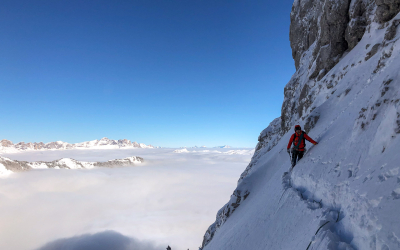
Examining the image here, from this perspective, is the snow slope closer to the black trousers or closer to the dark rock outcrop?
the dark rock outcrop

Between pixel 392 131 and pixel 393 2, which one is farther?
pixel 393 2

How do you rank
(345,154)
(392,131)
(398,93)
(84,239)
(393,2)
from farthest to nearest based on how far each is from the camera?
(84,239)
(393,2)
(345,154)
(398,93)
(392,131)

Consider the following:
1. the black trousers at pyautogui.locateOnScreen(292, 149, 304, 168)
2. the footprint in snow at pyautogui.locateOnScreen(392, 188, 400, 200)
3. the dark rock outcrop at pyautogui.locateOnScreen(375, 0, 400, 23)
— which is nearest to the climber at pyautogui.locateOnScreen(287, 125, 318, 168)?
the black trousers at pyautogui.locateOnScreen(292, 149, 304, 168)

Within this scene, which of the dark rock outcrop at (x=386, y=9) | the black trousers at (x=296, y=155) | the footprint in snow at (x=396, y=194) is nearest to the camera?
the footprint in snow at (x=396, y=194)

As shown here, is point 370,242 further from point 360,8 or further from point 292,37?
point 292,37

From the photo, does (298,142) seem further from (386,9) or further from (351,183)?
(386,9)

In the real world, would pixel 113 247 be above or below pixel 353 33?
below

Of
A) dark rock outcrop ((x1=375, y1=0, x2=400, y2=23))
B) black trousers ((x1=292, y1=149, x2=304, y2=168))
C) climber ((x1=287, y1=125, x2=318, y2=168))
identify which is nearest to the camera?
climber ((x1=287, y1=125, x2=318, y2=168))

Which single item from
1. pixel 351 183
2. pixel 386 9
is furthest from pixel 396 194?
pixel 386 9

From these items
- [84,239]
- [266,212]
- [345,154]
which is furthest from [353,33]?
[84,239]

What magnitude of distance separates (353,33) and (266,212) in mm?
15558

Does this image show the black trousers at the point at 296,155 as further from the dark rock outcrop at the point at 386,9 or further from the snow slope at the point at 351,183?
the dark rock outcrop at the point at 386,9

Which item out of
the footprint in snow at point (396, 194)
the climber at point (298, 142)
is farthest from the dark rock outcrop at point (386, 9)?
the footprint in snow at point (396, 194)

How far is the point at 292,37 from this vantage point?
29.2 m
